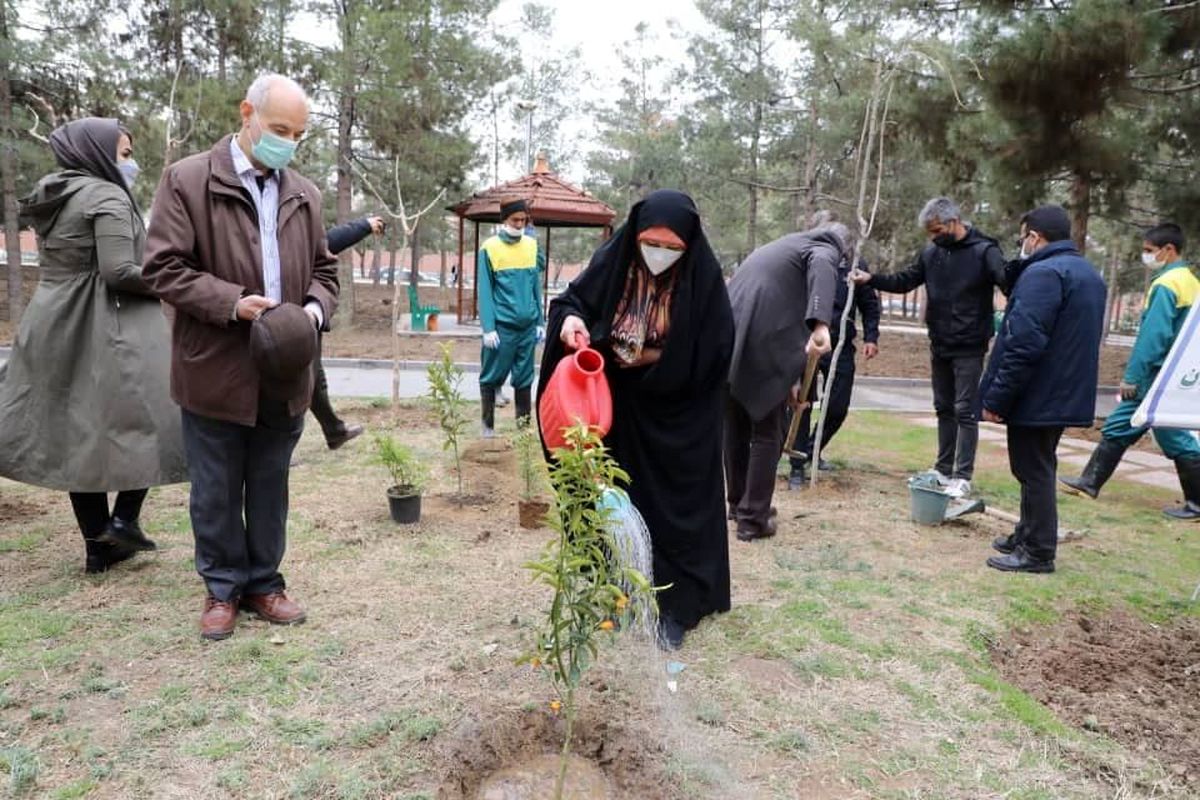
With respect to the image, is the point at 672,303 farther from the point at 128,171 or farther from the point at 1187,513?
the point at 1187,513

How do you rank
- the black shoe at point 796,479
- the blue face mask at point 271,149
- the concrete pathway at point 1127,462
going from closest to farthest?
the blue face mask at point 271,149 → the black shoe at point 796,479 → the concrete pathway at point 1127,462

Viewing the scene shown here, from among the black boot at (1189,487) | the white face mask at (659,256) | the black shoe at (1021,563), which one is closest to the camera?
the white face mask at (659,256)

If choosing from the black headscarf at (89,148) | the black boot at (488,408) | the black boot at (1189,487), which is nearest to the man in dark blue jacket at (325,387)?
the black boot at (488,408)

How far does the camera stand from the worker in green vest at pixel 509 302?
20.2 ft

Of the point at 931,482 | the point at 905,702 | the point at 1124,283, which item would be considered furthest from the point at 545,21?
the point at 905,702

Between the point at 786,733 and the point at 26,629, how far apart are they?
8.84 ft

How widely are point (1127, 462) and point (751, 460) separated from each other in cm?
445

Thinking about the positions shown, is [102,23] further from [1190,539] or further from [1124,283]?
[1124,283]

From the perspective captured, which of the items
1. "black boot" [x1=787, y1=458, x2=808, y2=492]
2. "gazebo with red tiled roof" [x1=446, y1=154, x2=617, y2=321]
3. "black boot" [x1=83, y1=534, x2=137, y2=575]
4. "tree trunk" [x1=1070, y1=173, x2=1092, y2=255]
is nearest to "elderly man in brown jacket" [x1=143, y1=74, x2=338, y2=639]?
"black boot" [x1=83, y1=534, x2=137, y2=575]

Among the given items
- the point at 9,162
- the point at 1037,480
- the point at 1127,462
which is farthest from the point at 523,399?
the point at 9,162

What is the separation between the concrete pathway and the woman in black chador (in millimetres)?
4469

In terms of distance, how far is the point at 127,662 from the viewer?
2.70 meters

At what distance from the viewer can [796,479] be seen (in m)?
→ 5.61

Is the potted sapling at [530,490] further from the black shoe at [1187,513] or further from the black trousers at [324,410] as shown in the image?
the black shoe at [1187,513]
